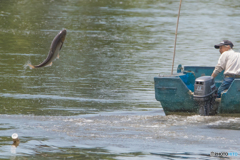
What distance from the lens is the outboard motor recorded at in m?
10.7

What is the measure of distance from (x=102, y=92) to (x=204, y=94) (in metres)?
4.25

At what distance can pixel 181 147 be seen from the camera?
8.70 meters

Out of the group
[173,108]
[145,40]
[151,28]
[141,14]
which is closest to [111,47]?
[145,40]

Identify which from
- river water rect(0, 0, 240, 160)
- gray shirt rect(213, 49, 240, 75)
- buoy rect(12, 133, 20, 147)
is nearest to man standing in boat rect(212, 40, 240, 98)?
gray shirt rect(213, 49, 240, 75)

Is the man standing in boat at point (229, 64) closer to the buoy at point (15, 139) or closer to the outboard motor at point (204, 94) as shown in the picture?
the outboard motor at point (204, 94)

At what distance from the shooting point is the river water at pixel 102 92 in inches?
344

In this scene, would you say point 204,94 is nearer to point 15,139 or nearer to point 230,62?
point 230,62

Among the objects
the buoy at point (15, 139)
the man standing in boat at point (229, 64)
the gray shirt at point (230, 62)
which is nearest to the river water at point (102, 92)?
the buoy at point (15, 139)

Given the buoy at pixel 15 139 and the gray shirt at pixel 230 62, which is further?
the gray shirt at pixel 230 62

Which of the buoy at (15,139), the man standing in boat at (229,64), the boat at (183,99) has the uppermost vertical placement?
the man standing in boat at (229,64)

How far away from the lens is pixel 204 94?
10.7 meters

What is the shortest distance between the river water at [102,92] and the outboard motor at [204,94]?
26 cm

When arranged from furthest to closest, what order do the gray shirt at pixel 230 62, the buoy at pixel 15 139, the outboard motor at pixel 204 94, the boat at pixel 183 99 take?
the gray shirt at pixel 230 62
the boat at pixel 183 99
the outboard motor at pixel 204 94
the buoy at pixel 15 139

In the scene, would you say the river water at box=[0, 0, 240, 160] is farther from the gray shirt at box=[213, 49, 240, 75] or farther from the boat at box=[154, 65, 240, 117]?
the gray shirt at box=[213, 49, 240, 75]
